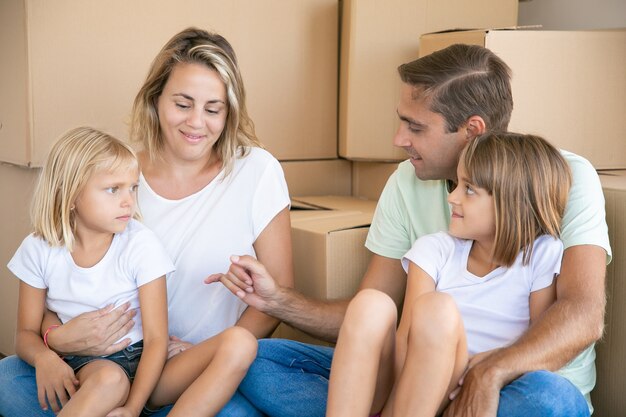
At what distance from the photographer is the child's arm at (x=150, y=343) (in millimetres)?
1274

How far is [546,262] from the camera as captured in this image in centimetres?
126

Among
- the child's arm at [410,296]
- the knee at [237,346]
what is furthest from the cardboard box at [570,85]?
the knee at [237,346]

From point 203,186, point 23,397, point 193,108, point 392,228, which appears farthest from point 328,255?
point 23,397

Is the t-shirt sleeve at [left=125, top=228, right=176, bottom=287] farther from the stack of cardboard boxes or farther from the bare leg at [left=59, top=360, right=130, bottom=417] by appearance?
the stack of cardboard boxes

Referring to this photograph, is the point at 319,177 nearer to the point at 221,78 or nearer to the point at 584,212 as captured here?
the point at 221,78

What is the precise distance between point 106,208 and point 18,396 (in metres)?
0.33

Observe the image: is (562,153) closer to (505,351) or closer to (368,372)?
(505,351)

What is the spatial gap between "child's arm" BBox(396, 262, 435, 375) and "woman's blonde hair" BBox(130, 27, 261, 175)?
Answer: 0.39m

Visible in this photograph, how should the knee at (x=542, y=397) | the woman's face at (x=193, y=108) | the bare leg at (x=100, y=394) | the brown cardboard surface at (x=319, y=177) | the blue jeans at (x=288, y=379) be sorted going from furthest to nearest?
the brown cardboard surface at (x=319, y=177), the woman's face at (x=193, y=108), the blue jeans at (x=288, y=379), the bare leg at (x=100, y=394), the knee at (x=542, y=397)

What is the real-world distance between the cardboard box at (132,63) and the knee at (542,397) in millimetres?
942

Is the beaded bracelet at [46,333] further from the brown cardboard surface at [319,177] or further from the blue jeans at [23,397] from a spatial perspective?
the brown cardboard surface at [319,177]

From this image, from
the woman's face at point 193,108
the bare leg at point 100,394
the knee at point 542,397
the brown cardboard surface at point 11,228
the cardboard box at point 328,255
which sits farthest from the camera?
the brown cardboard surface at point 11,228

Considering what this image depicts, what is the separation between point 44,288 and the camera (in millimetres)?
1402

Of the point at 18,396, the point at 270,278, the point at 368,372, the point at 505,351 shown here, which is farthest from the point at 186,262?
the point at 505,351
